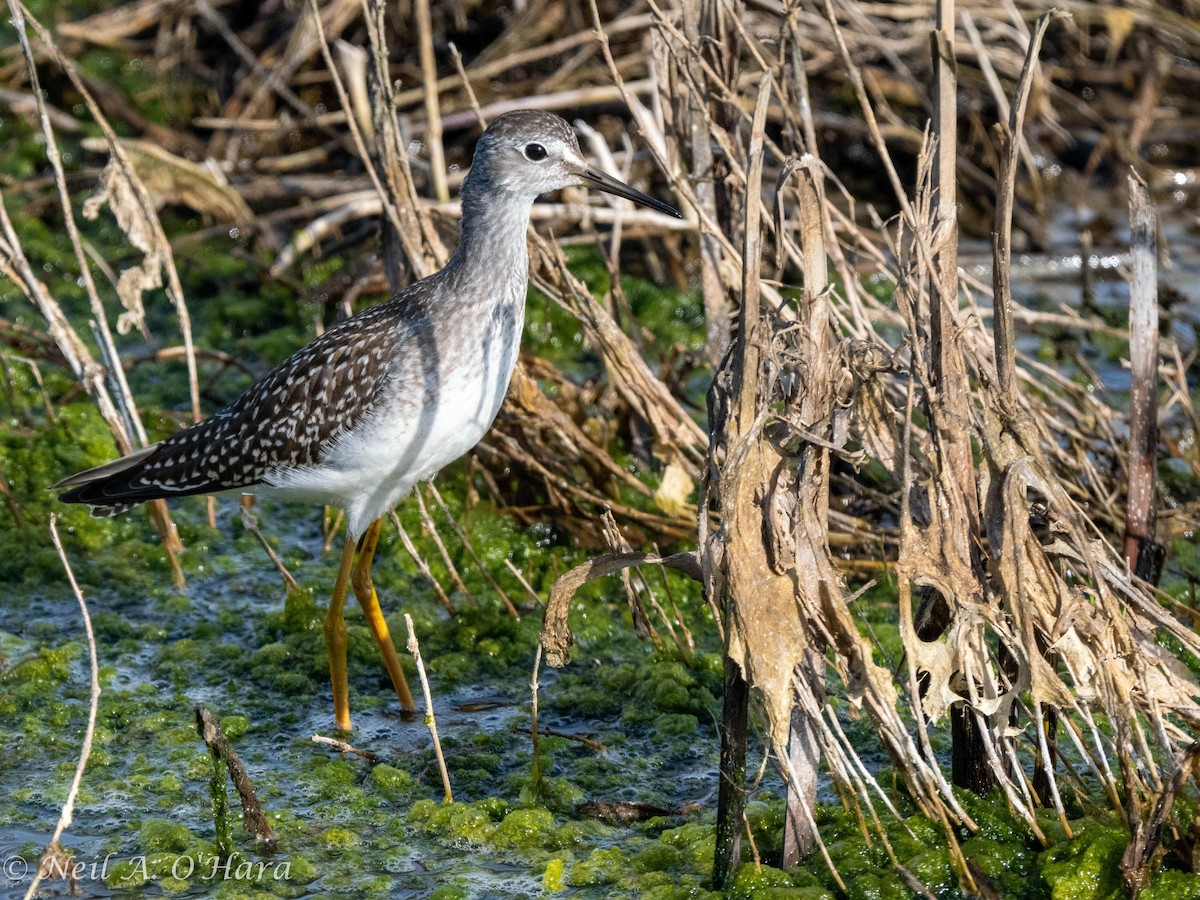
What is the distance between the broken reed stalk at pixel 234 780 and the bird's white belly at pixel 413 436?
109 centimetres

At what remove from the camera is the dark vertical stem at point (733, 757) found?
3.21m

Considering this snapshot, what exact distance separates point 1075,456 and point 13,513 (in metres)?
4.26

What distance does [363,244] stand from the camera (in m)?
7.67

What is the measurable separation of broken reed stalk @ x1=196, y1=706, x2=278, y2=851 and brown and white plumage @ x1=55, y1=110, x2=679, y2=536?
1.15m

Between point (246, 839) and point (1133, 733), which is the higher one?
point (1133, 733)

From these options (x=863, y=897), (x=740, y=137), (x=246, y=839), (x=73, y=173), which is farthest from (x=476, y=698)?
(x=73, y=173)

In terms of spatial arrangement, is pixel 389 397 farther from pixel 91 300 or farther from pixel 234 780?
pixel 91 300

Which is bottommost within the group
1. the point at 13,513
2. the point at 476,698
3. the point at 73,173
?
the point at 476,698

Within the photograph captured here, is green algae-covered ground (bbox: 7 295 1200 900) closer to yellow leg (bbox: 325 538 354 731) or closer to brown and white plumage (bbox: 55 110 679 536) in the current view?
yellow leg (bbox: 325 538 354 731)

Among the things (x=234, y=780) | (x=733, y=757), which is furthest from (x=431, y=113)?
(x=733, y=757)

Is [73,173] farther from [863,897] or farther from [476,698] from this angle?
[863,897]

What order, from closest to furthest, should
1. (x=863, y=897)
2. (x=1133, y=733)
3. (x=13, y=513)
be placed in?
(x=1133, y=733) → (x=863, y=897) → (x=13, y=513)

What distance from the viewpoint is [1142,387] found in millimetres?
4480

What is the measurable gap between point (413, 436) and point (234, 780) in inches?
49.6
